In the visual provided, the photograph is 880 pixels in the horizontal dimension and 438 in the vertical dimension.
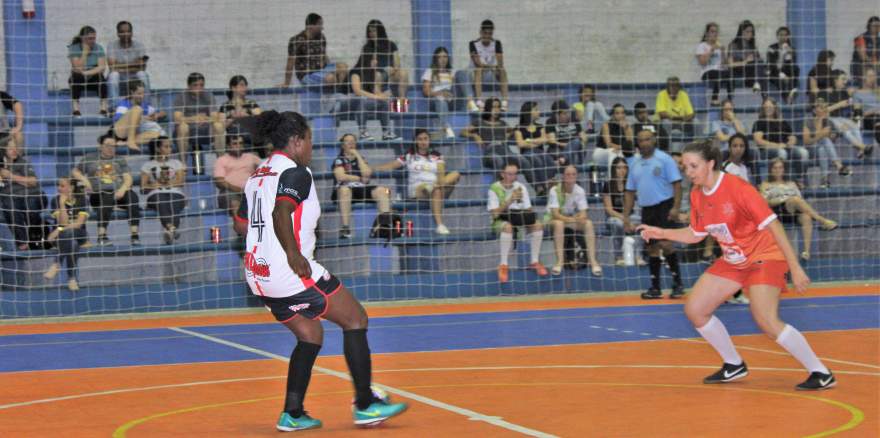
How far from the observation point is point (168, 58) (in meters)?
21.9

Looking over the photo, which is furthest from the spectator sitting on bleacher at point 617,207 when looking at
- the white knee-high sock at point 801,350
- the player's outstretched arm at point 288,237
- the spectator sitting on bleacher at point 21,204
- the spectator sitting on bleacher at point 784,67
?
the player's outstretched arm at point 288,237

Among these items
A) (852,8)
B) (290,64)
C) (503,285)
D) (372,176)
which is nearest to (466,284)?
(503,285)

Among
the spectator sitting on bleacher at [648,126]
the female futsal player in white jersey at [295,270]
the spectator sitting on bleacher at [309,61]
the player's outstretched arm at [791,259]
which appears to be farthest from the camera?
the spectator sitting on bleacher at [648,126]

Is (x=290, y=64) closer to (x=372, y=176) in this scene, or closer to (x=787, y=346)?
(x=372, y=176)

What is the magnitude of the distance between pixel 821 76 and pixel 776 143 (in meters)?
1.91

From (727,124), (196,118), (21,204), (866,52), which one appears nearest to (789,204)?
(727,124)

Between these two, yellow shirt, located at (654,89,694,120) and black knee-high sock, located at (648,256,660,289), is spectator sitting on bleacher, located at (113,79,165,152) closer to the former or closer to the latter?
black knee-high sock, located at (648,256,660,289)

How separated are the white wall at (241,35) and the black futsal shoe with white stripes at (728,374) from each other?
567 inches

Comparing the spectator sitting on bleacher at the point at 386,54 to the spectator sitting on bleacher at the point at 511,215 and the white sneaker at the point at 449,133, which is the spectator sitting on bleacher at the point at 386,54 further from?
the spectator sitting on bleacher at the point at 511,215

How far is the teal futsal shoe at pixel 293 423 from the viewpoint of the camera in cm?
624

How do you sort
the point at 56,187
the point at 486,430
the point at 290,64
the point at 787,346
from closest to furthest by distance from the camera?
the point at 486,430 < the point at 787,346 < the point at 56,187 < the point at 290,64

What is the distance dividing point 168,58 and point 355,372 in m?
16.7

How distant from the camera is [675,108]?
18656 millimetres

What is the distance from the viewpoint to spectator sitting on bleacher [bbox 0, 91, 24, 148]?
15375mm
